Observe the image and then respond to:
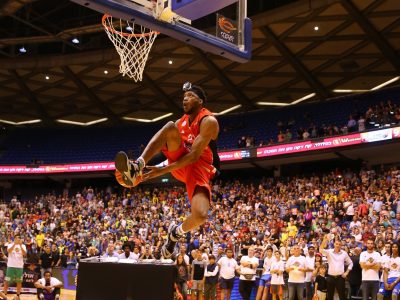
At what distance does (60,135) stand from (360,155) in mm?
21473

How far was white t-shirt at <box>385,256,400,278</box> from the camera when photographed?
13.1 metres

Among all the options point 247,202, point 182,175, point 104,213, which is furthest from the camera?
point 104,213

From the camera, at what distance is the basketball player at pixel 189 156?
6035mm

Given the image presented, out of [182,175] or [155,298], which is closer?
[155,298]

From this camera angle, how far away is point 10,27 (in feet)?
99.0

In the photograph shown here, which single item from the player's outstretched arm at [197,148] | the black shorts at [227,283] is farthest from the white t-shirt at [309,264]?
the player's outstretched arm at [197,148]

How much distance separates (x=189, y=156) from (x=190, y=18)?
155 inches

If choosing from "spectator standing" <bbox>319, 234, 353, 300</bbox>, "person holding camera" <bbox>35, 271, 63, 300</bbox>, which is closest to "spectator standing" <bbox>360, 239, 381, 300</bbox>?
"spectator standing" <bbox>319, 234, 353, 300</bbox>

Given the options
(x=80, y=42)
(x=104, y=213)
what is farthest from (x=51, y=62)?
(x=104, y=213)

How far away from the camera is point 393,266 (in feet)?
43.1

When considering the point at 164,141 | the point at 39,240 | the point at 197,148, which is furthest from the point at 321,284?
the point at 39,240

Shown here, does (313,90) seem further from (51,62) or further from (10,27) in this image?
(10,27)

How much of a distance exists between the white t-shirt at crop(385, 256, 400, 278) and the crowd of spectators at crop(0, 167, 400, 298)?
3.53 ft

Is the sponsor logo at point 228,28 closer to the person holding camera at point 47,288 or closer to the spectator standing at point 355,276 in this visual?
the spectator standing at point 355,276
